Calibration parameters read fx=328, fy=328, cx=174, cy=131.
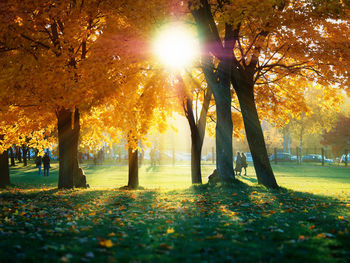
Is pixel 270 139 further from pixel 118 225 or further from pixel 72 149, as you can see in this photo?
pixel 118 225

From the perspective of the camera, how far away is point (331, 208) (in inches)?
303

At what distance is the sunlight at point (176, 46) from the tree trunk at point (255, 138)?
118 inches

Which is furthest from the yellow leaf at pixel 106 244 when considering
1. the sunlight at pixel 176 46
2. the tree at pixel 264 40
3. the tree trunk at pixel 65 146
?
the tree trunk at pixel 65 146

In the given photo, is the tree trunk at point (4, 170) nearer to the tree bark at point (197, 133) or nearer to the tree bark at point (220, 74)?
the tree bark at point (197, 133)

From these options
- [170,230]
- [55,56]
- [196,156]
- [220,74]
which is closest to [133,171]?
[196,156]

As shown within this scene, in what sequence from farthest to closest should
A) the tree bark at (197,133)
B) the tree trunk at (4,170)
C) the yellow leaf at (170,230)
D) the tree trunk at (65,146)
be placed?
the tree trunk at (4,170) → the tree bark at (197,133) → the tree trunk at (65,146) → the yellow leaf at (170,230)

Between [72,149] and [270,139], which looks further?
[270,139]

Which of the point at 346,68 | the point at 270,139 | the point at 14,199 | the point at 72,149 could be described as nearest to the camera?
the point at 14,199

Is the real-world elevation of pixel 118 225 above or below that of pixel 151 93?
below

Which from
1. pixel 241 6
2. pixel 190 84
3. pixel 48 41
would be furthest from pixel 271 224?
pixel 190 84

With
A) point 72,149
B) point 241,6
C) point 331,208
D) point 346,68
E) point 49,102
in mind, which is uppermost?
point 241,6

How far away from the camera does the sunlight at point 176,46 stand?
471 inches

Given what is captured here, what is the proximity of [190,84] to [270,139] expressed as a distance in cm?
4280

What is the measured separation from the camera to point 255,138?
503 inches
